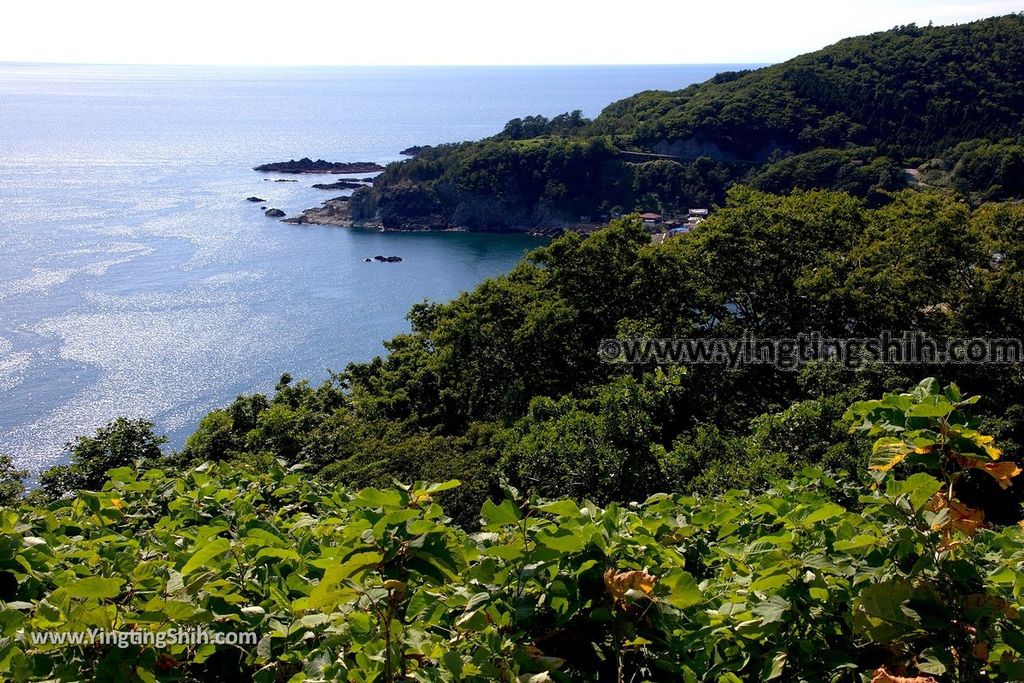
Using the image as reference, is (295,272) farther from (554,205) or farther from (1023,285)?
(1023,285)

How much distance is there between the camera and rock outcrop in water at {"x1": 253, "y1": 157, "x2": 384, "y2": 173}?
4158 inches

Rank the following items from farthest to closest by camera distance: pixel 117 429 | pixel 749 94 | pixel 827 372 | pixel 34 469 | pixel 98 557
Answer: pixel 749 94 < pixel 34 469 < pixel 117 429 < pixel 827 372 < pixel 98 557

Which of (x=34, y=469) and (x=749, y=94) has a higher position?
(x=749, y=94)

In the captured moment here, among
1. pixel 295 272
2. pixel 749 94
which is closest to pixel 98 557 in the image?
pixel 295 272

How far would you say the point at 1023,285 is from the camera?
54.0 feet

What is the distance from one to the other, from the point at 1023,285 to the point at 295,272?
173ft

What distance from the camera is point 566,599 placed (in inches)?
103

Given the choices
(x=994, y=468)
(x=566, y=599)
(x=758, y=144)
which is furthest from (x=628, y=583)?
(x=758, y=144)

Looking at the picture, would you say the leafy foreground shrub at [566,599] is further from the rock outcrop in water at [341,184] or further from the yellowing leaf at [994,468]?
the rock outcrop in water at [341,184]

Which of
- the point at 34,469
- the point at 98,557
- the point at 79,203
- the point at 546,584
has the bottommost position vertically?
the point at 34,469

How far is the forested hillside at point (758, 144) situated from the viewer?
78062mm

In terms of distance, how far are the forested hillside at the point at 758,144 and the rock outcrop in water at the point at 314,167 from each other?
20.0 meters

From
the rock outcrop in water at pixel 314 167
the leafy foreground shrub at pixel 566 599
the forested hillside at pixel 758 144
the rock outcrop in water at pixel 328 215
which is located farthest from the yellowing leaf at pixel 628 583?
the rock outcrop in water at pixel 314 167

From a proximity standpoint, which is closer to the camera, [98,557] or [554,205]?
[98,557]
